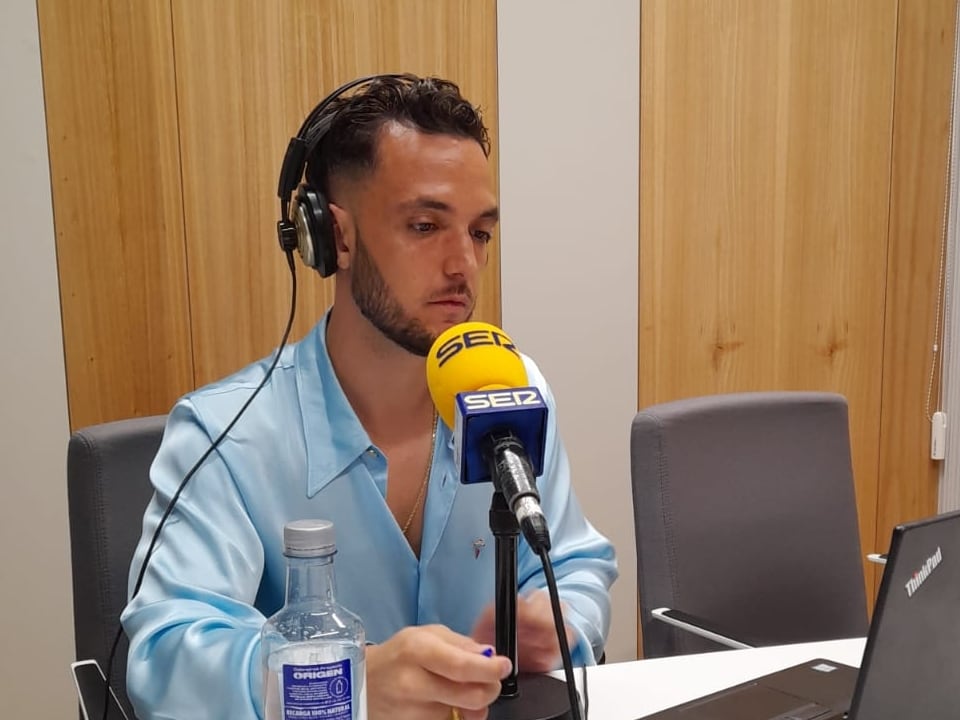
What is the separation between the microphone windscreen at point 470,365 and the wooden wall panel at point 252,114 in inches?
51.9

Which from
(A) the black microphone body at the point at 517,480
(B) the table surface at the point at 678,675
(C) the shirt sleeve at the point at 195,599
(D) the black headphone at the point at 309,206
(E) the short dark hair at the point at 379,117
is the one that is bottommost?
(B) the table surface at the point at 678,675

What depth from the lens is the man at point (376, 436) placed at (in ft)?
3.73

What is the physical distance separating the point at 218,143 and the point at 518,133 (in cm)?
73

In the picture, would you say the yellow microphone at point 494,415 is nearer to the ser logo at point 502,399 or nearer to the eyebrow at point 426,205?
the ser logo at point 502,399

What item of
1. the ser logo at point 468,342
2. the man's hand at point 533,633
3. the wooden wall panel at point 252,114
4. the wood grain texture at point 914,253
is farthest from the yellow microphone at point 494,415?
the wood grain texture at point 914,253

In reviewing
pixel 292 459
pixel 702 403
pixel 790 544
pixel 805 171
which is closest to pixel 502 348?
pixel 292 459

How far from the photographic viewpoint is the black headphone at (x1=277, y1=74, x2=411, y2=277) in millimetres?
1209

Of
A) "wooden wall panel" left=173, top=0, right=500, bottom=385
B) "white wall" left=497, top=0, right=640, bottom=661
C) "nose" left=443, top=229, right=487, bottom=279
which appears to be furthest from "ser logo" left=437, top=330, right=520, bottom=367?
"white wall" left=497, top=0, right=640, bottom=661

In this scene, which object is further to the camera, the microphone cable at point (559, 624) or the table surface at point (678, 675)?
the table surface at point (678, 675)

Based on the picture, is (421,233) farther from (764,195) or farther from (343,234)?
(764,195)

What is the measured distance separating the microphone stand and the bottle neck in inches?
6.0

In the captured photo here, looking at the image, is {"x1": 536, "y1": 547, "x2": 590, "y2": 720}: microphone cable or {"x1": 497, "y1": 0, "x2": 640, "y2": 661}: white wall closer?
{"x1": 536, "y1": 547, "x2": 590, "y2": 720}: microphone cable

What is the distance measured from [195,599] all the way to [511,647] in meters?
0.40

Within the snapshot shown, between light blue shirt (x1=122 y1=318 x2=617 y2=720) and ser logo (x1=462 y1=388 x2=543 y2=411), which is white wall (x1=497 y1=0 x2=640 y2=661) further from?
ser logo (x1=462 y1=388 x2=543 y2=411)
